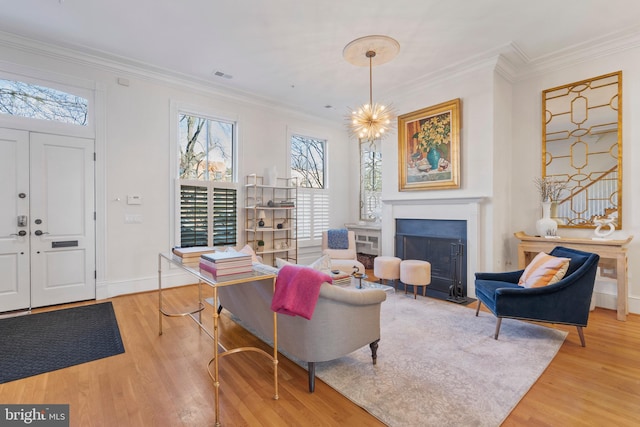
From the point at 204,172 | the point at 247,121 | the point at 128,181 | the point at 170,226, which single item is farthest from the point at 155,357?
the point at 247,121

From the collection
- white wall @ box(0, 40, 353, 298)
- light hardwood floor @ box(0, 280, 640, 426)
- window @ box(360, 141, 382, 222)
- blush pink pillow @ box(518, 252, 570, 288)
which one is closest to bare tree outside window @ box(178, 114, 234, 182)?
white wall @ box(0, 40, 353, 298)

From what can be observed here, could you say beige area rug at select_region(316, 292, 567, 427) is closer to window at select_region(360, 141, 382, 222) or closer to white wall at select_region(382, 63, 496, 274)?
white wall at select_region(382, 63, 496, 274)

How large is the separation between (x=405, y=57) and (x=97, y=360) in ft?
16.7

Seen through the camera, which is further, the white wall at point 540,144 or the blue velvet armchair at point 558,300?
the white wall at point 540,144

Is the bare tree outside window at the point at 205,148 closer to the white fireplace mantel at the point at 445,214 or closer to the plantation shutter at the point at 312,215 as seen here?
the plantation shutter at the point at 312,215

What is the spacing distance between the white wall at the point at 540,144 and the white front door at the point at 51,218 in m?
6.52

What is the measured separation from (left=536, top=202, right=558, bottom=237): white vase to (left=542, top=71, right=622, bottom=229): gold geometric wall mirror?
0.23m

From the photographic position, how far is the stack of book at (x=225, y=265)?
6.77 ft

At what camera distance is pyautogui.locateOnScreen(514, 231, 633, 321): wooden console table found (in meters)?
3.52

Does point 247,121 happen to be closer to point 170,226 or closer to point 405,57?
point 170,226

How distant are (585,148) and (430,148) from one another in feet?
6.77

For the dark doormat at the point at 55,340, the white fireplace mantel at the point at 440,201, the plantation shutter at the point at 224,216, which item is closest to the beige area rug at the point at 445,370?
the white fireplace mantel at the point at 440,201

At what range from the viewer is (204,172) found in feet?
17.8

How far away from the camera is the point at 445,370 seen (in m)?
2.43
